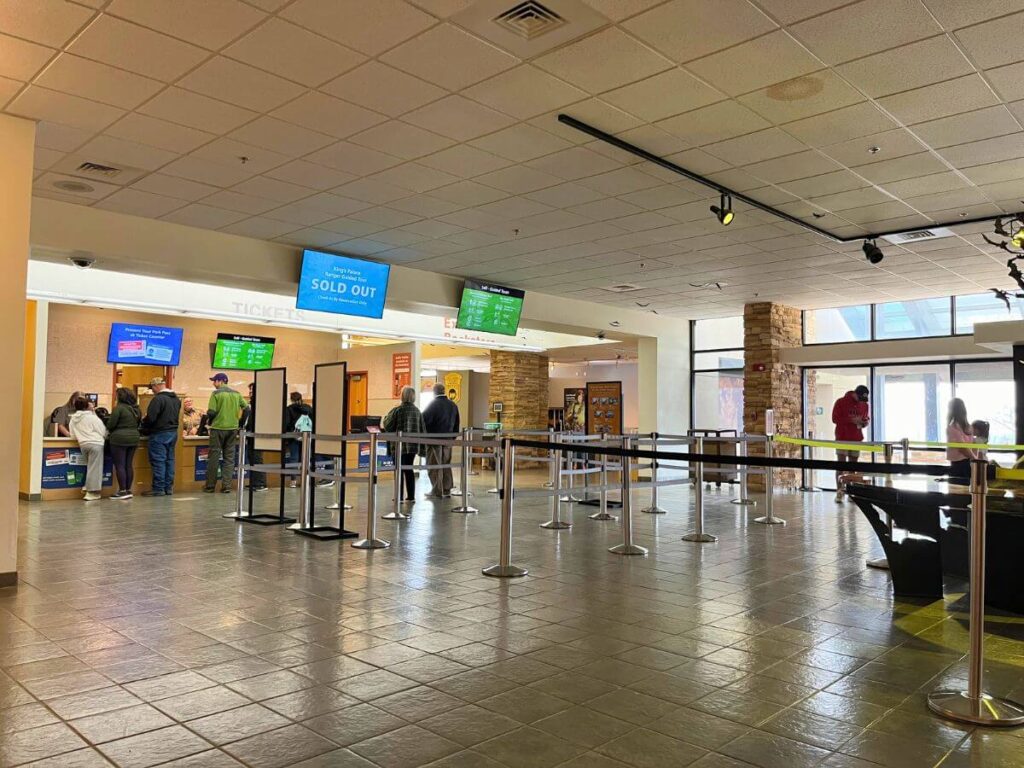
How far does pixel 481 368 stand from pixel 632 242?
41.7ft

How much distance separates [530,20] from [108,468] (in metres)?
9.37

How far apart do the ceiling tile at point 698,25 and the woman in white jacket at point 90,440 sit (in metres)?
9.00

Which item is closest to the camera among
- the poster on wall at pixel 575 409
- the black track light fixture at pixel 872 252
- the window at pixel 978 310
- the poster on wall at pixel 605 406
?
the black track light fixture at pixel 872 252

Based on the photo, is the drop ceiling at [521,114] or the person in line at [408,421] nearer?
the drop ceiling at [521,114]

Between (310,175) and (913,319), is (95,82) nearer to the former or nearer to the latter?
(310,175)

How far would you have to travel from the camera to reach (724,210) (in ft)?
22.4

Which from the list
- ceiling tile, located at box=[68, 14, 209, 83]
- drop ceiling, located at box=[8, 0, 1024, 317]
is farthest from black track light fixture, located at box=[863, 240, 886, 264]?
ceiling tile, located at box=[68, 14, 209, 83]

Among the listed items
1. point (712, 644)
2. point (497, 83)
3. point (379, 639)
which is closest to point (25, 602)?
point (379, 639)

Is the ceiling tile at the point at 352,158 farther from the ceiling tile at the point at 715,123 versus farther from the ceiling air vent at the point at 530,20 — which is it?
the ceiling tile at the point at 715,123

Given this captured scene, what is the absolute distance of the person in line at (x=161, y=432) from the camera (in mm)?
10602

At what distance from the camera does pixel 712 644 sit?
149 inches

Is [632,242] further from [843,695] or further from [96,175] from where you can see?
[843,695]

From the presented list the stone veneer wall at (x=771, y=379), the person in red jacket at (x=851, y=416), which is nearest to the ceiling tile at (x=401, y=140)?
the person in red jacket at (x=851, y=416)

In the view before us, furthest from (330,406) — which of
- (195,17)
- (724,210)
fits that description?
(724,210)
